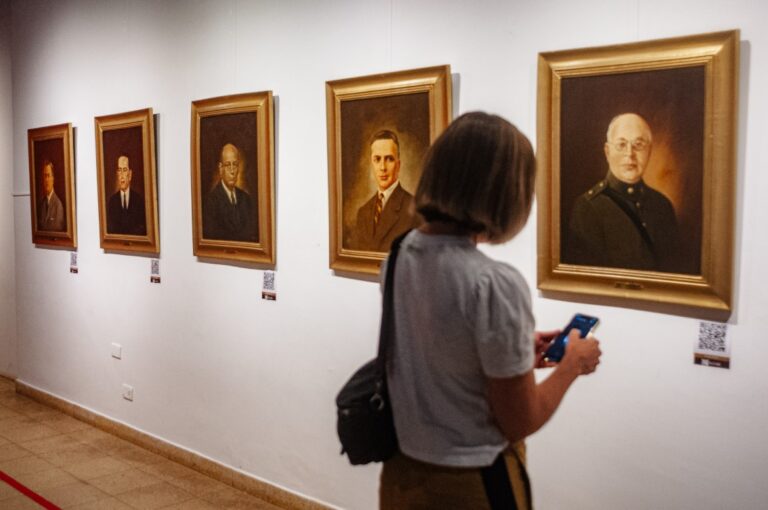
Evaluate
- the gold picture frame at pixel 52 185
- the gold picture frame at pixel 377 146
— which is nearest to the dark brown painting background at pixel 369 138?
the gold picture frame at pixel 377 146

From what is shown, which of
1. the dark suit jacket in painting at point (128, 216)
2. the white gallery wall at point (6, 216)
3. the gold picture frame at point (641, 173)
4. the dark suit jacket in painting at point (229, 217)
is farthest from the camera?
the white gallery wall at point (6, 216)

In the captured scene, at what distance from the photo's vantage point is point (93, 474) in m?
6.01

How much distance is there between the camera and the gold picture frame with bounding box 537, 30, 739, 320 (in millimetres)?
3061

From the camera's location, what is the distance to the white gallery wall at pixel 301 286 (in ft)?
10.5

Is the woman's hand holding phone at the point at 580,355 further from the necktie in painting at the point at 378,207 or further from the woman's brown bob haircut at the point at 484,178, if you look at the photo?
the necktie in painting at the point at 378,207

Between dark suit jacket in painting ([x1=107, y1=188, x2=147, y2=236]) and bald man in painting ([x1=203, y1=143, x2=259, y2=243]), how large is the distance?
3.32 feet

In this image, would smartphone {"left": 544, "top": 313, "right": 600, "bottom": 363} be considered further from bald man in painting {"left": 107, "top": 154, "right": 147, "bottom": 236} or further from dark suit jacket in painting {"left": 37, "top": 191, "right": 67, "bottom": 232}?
dark suit jacket in painting {"left": 37, "top": 191, "right": 67, "bottom": 232}

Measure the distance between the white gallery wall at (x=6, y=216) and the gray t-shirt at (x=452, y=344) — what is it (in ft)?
27.1

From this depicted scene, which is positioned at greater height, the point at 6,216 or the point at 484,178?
the point at 484,178

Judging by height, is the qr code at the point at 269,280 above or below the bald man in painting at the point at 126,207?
below

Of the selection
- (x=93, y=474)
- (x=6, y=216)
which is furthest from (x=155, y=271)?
(x=6, y=216)

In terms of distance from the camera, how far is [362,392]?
2125 millimetres

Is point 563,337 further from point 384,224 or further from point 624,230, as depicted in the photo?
point 384,224

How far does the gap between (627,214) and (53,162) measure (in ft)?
20.2
